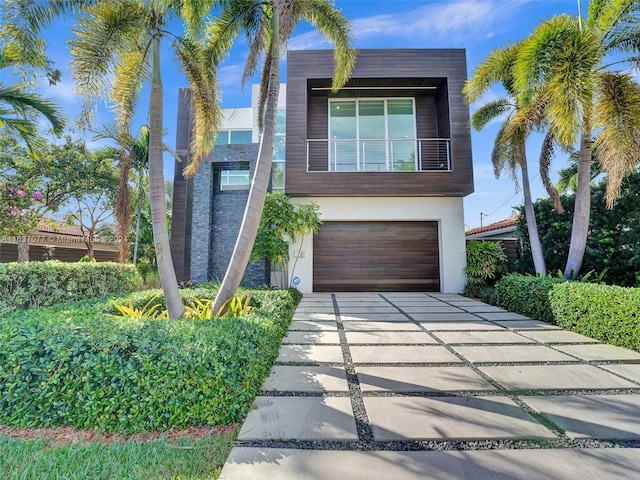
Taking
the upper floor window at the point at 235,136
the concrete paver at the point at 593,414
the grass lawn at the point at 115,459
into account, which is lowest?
the grass lawn at the point at 115,459

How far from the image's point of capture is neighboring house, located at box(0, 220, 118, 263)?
13.4 m

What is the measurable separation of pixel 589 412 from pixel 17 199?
1326 centimetres

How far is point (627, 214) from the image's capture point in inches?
314

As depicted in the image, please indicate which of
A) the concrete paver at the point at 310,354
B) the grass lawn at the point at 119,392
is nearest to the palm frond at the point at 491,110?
the concrete paver at the point at 310,354

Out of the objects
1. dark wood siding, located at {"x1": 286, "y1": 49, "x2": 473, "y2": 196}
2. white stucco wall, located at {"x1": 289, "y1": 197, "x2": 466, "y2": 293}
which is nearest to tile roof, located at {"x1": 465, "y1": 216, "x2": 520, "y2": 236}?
white stucco wall, located at {"x1": 289, "y1": 197, "x2": 466, "y2": 293}

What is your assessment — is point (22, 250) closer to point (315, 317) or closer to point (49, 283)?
point (49, 283)

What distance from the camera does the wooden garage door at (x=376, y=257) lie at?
9898 millimetres

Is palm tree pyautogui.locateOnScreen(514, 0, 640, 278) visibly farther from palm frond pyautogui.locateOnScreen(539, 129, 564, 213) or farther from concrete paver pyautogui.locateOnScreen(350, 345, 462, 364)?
concrete paver pyautogui.locateOnScreen(350, 345, 462, 364)

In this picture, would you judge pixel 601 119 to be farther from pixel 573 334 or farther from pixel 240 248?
pixel 240 248

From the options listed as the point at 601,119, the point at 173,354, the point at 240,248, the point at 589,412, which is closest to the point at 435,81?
the point at 601,119

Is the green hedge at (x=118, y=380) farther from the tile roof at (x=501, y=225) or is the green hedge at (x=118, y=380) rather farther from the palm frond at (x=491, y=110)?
the tile roof at (x=501, y=225)

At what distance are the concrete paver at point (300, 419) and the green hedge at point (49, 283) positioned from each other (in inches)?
A: 196

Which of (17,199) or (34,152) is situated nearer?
(34,152)

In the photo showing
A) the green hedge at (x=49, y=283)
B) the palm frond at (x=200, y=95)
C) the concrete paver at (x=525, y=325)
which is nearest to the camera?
the palm frond at (x=200, y=95)
